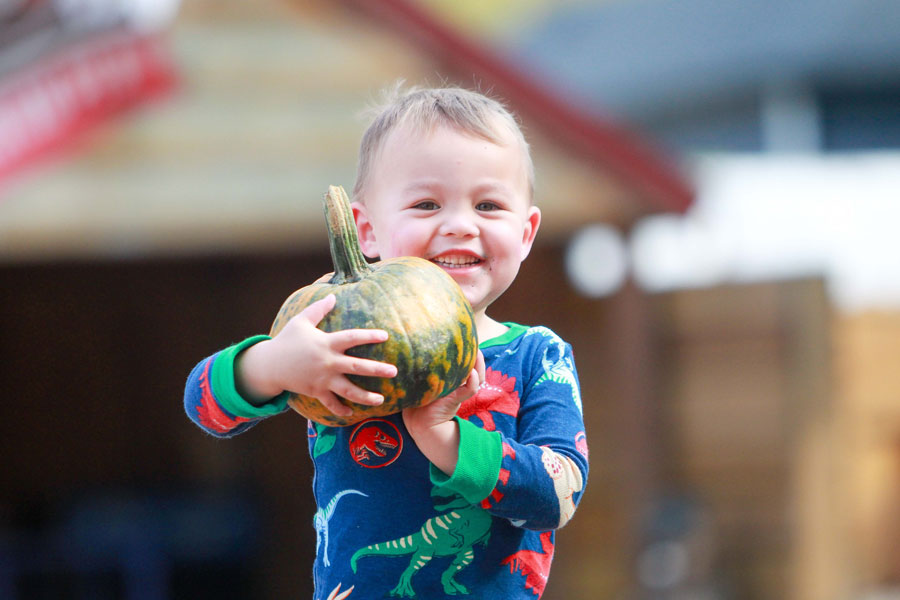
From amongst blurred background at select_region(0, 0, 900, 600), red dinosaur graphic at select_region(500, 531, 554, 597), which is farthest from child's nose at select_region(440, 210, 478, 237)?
blurred background at select_region(0, 0, 900, 600)

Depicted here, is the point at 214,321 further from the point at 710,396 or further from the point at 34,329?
the point at 710,396

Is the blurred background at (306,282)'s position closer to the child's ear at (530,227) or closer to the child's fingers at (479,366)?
the child's ear at (530,227)

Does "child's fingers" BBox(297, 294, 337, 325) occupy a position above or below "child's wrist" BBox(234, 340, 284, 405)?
above

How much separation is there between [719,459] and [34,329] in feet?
19.2

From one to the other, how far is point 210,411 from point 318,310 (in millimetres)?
323

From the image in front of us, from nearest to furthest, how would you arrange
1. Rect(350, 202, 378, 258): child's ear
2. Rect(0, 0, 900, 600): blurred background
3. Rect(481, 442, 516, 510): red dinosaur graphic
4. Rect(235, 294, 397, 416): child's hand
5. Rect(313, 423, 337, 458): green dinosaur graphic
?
Rect(235, 294, 397, 416): child's hand → Rect(481, 442, 516, 510): red dinosaur graphic → Rect(313, 423, 337, 458): green dinosaur graphic → Rect(350, 202, 378, 258): child's ear → Rect(0, 0, 900, 600): blurred background

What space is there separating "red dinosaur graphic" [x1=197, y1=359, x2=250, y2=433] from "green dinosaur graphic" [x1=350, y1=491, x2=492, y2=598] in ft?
1.01

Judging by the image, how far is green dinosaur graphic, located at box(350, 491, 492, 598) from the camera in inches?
84.6

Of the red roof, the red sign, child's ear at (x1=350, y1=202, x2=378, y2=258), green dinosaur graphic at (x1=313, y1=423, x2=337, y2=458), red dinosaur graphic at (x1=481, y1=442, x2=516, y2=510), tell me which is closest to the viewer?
red dinosaur graphic at (x1=481, y1=442, x2=516, y2=510)

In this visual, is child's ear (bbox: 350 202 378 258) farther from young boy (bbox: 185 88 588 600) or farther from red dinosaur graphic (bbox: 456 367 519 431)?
red dinosaur graphic (bbox: 456 367 519 431)

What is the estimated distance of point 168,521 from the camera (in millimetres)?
9906

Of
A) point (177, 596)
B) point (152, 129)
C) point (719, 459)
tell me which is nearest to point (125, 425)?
point (177, 596)

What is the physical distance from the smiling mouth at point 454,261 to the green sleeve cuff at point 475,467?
0.35 metres

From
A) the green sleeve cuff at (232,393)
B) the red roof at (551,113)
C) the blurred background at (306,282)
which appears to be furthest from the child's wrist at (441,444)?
the red roof at (551,113)
